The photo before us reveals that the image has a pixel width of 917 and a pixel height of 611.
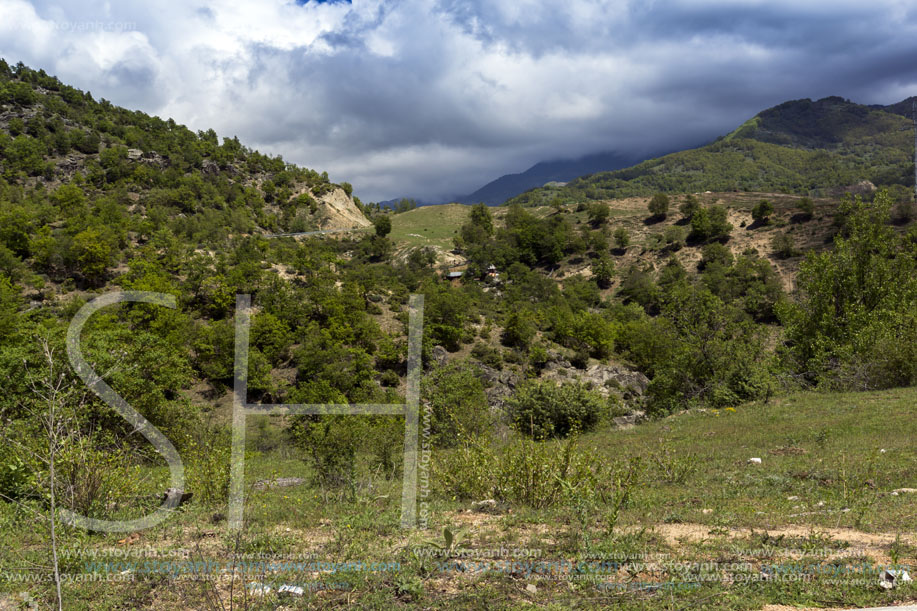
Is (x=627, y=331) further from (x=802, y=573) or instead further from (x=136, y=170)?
(x=136, y=170)

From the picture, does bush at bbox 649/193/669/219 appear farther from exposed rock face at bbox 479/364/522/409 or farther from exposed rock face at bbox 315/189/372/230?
exposed rock face at bbox 315/189/372/230

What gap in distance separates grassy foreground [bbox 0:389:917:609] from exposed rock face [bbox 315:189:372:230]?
85.2 metres

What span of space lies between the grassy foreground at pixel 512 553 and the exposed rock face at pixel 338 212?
280 ft

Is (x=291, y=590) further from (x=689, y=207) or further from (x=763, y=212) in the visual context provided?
(x=689, y=207)

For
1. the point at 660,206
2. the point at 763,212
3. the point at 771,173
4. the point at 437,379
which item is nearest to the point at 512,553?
the point at 437,379

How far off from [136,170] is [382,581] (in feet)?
285

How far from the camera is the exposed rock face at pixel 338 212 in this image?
8950 centimetres

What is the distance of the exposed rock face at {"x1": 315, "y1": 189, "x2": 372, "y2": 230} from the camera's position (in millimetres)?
89500

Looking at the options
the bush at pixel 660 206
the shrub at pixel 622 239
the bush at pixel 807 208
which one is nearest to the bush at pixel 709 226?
the bush at pixel 660 206

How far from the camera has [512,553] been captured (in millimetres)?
4797

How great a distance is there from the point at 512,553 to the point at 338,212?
94948mm

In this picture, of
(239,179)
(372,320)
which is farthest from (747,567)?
(239,179)

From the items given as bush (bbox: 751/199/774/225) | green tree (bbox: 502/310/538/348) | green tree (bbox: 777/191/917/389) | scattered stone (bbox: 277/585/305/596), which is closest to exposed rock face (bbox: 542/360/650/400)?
green tree (bbox: 502/310/538/348)

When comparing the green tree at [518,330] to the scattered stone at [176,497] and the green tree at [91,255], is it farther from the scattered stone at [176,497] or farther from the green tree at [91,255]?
the scattered stone at [176,497]
